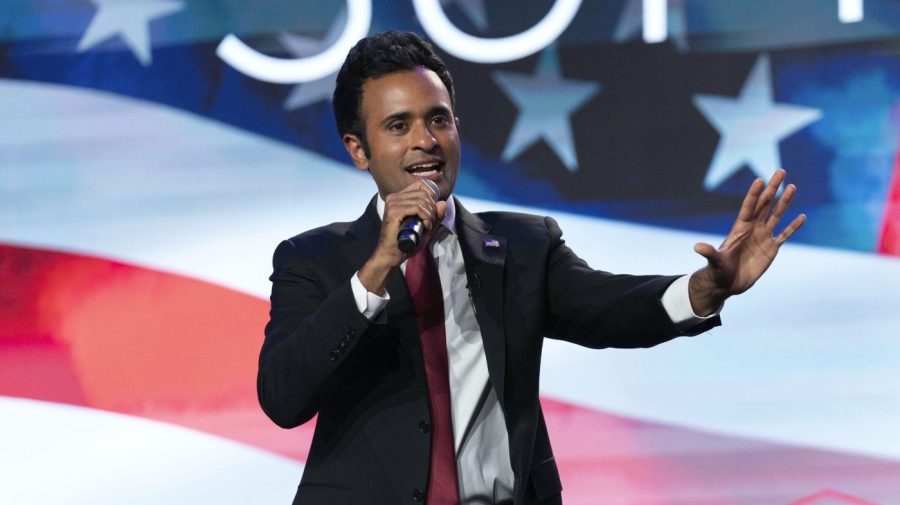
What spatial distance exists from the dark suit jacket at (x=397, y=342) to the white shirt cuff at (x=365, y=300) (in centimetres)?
1

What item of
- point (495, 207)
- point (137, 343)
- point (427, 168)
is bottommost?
point (427, 168)

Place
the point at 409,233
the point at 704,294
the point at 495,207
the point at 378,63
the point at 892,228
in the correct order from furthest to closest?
the point at 495,207 < the point at 892,228 < the point at 378,63 < the point at 704,294 < the point at 409,233

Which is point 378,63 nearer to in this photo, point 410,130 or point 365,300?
point 410,130

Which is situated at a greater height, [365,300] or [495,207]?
[495,207]

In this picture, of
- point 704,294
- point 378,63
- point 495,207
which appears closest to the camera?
point 704,294

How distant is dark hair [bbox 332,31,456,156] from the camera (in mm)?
1929

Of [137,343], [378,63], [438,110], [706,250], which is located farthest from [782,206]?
[137,343]

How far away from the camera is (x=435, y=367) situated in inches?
69.7

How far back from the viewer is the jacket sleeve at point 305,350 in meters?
1.65

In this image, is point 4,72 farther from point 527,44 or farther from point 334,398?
point 334,398

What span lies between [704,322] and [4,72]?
2390 millimetres

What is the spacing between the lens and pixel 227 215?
321cm

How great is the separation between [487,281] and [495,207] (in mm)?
1260

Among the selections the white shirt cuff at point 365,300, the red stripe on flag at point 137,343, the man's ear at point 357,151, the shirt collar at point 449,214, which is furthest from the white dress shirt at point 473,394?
the red stripe on flag at point 137,343
